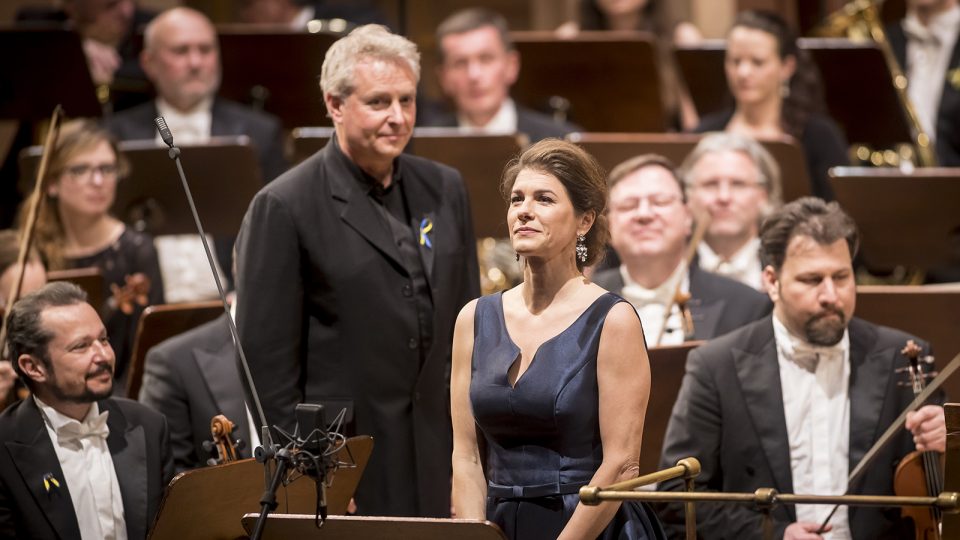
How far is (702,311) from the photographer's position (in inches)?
181

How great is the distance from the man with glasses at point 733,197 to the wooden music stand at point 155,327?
5.70 ft

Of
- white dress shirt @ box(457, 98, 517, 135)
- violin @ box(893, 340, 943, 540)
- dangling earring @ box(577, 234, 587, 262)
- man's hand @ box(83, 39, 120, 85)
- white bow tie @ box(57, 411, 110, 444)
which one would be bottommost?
violin @ box(893, 340, 943, 540)

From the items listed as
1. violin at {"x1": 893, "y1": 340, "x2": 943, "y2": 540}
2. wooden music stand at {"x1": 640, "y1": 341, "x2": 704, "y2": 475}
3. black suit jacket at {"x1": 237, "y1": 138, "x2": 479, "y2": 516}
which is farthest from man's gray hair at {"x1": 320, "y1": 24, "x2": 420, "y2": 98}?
violin at {"x1": 893, "y1": 340, "x2": 943, "y2": 540}

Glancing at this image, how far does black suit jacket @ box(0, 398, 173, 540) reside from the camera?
11.6 feet

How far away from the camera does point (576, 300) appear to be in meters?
3.11

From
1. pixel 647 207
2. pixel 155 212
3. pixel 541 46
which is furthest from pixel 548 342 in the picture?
pixel 541 46

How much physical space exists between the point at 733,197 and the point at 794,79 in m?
1.10

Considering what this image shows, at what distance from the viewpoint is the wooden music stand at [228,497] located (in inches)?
125

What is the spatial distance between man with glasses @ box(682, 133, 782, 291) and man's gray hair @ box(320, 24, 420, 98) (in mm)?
1748

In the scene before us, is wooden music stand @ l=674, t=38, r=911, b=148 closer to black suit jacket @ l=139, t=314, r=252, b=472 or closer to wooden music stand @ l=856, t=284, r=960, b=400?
wooden music stand @ l=856, t=284, r=960, b=400

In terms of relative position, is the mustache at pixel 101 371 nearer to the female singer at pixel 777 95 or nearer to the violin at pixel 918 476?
the violin at pixel 918 476

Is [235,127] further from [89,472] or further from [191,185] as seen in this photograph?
[89,472]

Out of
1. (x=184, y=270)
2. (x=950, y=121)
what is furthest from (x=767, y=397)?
(x=950, y=121)

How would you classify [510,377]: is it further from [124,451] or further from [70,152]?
[70,152]
